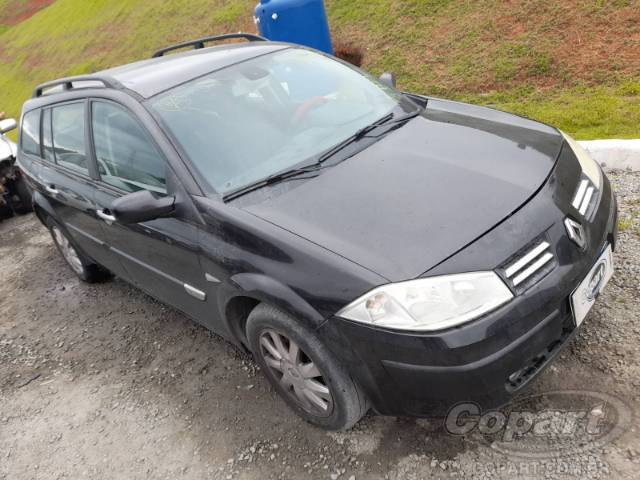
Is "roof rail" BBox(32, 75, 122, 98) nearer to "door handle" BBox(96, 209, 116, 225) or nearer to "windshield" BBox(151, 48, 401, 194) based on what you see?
"windshield" BBox(151, 48, 401, 194)

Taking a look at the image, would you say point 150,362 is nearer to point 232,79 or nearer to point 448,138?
point 232,79

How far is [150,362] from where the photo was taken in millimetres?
3594

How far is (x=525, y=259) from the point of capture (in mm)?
2115

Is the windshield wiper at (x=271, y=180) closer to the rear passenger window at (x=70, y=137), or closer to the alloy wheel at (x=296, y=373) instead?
the alloy wheel at (x=296, y=373)

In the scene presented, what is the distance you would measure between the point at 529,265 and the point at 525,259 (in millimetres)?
29

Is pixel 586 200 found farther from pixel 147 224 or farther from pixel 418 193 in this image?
pixel 147 224

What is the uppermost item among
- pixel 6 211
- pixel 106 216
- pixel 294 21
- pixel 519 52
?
pixel 294 21

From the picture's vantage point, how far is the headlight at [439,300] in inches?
79.3

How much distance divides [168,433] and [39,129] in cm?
277

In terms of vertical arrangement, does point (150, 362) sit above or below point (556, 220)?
below

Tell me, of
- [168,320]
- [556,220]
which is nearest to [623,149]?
[556,220]

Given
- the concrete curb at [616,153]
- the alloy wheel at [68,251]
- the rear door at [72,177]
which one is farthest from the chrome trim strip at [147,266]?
the concrete curb at [616,153]

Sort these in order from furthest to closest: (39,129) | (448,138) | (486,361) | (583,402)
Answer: (39,129) < (448,138) < (583,402) < (486,361)

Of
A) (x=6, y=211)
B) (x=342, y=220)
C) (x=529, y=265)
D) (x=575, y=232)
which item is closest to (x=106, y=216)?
(x=342, y=220)
